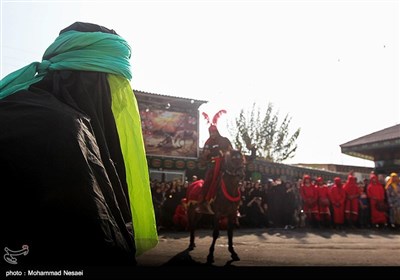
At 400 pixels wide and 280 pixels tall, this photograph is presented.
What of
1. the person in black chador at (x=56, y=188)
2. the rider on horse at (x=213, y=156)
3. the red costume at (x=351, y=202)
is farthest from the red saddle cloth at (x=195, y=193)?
the person in black chador at (x=56, y=188)

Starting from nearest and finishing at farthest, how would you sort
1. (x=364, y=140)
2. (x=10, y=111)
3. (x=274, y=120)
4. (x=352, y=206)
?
(x=10, y=111) → (x=352, y=206) → (x=364, y=140) → (x=274, y=120)

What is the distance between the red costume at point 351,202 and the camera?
1320 cm

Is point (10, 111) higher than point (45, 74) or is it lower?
lower

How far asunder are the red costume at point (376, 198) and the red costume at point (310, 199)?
6.61ft

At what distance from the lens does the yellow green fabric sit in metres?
1.09

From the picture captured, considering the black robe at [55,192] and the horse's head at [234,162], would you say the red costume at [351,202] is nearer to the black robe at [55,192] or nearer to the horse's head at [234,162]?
the horse's head at [234,162]

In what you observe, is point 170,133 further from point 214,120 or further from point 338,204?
point 214,120

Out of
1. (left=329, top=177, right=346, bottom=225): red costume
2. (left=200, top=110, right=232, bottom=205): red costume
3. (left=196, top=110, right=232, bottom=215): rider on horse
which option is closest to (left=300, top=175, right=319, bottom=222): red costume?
(left=329, top=177, right=346, bottom=225): red costume

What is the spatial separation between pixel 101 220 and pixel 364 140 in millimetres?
22128

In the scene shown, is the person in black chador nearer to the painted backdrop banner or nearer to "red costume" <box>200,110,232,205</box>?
"red costume" <box>200,110,232,205</box>

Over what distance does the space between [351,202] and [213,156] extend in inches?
312

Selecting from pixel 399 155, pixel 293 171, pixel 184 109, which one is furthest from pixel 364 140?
pixel 184 109

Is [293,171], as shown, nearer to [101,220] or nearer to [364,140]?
[364,140]

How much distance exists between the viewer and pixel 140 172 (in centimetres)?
112
